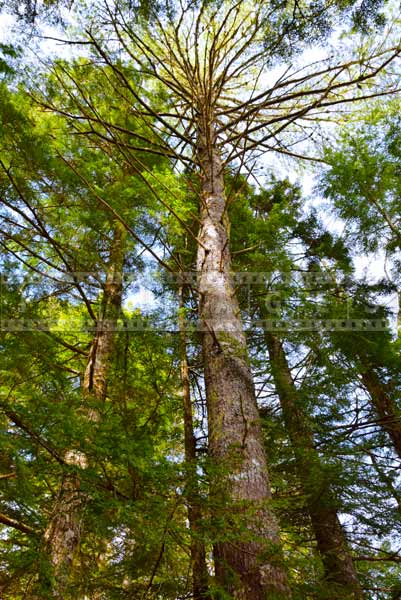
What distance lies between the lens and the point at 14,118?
13.4 ft

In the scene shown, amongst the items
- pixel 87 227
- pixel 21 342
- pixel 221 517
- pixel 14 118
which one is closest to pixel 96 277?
pixel 87 227

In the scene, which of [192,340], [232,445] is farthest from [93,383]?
[232,445]

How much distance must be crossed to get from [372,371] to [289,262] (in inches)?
83.0

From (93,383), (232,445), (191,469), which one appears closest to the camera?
(191,469)

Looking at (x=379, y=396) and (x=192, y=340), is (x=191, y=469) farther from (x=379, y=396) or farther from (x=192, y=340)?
(x=379, y=396)

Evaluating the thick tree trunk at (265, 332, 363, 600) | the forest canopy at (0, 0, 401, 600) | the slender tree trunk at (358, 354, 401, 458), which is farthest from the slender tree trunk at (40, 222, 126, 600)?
the slender tree trunk at (358, 354, 401, 458)

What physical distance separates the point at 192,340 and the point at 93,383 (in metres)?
1.56

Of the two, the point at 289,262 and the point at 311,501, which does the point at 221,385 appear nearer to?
the point at 311,501

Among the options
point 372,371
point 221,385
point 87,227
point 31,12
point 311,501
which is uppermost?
point 31,12

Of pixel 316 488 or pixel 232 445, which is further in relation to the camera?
pixel 316 488

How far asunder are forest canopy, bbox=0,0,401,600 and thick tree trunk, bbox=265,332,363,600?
0.10 ft

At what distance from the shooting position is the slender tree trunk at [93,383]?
140 inches

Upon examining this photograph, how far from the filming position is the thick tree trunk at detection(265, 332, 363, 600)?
402 centimetres

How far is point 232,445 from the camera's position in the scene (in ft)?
8.71
